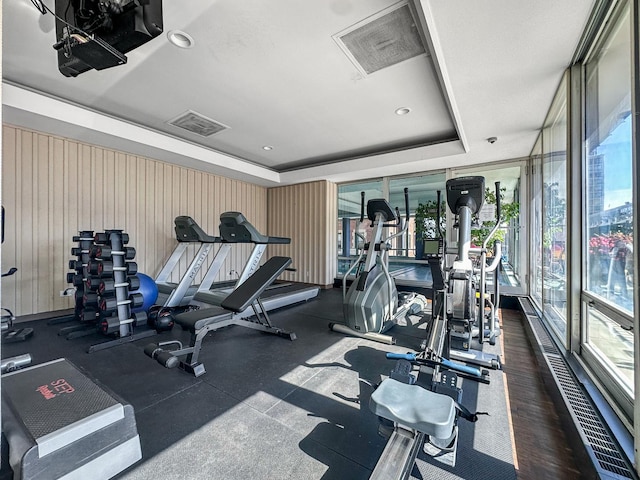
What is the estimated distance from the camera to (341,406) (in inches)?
78.5

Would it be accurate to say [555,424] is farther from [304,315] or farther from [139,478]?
[304,315]

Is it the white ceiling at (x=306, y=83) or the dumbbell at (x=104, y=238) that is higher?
the white ceiling at (x=306, y=83)

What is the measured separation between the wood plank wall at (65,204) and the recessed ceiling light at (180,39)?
2.92m

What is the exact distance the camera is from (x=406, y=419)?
1216 millimetres

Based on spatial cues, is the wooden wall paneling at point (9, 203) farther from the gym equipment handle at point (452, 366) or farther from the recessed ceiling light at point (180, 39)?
the gym equipment handle at point (452, 366)

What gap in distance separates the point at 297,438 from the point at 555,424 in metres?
1.66

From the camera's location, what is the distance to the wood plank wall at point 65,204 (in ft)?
11.9

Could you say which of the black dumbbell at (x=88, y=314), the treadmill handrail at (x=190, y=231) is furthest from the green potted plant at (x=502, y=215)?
the black dumbbell at (x=88, y=314)

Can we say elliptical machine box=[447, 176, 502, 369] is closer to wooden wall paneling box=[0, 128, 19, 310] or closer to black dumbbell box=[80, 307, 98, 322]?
black dumbbell box=[80, 307, 98, 322]

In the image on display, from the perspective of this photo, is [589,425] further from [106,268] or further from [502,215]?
[106,268]

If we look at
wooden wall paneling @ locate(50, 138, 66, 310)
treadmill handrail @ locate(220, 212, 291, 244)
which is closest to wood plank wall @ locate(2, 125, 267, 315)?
wooden wall paneling @ locate(50, 138, 66, 310)

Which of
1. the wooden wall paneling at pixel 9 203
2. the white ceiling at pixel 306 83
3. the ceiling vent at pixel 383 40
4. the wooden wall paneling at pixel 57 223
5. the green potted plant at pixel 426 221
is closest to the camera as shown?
the white ceiling at pixel 306 83

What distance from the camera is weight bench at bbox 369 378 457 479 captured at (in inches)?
46.7

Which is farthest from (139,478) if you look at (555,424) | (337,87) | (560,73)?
(560,73)
